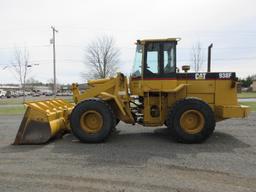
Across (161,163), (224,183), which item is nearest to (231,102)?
(161,163)

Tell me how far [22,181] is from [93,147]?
125 inches

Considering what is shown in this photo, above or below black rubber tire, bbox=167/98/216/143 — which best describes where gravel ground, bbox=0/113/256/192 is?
below

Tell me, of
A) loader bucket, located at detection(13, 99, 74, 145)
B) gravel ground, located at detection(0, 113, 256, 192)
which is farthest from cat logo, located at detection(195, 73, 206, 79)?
loader bucket, located at detection(13, 99, 74, 145)

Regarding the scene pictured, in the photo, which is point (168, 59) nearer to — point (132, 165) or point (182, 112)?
point (182, 112)

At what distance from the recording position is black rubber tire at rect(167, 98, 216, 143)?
9742 millimetres

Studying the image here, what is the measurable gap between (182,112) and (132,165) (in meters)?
2.92

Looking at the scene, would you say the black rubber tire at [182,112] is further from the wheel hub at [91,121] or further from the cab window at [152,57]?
the wheel hub at [91,121]

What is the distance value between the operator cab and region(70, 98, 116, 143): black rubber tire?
1.41m

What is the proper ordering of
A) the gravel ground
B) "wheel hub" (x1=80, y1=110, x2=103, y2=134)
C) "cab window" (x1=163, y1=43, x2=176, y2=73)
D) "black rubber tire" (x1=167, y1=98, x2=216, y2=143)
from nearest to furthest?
the gravel ground
"black rubber tire" (x1=167, y1=98, x2=216, y2=143)
"wheel hub" (x1=80, y1=110, x2=103, y2=134)
"cab window" (x1=163, y1=43, x2=176, y2=73)

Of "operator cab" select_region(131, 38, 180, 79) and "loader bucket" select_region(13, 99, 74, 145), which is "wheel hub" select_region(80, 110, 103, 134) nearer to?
"loader bucket" select_region(13, 99, 74, 145)

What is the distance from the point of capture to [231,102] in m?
10.4

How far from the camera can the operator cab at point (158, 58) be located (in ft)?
33.8

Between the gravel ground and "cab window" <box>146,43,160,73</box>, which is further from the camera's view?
"cab window" <box>146,43,160,73</box>

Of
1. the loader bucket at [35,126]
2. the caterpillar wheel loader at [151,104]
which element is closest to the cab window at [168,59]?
the caterpillar wheel loader at [151,104]
